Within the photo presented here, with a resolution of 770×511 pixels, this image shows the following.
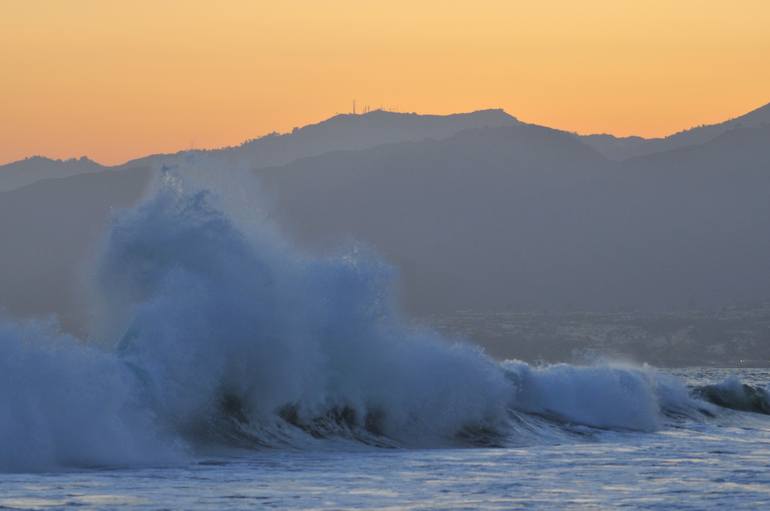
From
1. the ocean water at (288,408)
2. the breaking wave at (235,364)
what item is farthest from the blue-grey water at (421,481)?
the breaking wave at (235,364)

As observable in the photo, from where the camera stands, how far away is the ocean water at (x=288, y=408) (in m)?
28.8

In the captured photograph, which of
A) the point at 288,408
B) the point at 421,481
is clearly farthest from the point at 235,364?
the point at 421,481

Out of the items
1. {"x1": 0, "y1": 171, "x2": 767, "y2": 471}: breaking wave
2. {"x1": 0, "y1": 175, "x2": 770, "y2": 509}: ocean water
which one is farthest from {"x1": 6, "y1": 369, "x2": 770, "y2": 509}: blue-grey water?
{"x1": 0, "y1": 171, "x2": 767, "y2": 471}: breaking wave

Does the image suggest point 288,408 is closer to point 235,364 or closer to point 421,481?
point 235,364

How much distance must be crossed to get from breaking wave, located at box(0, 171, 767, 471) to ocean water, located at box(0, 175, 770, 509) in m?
0.05

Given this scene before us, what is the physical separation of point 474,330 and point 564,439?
154 m

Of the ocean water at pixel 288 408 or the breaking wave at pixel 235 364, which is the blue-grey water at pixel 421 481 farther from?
the breaking wave at pixel 235 364

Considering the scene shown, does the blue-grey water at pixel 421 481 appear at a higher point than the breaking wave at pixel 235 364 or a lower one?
lower

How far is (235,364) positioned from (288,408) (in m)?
1.59

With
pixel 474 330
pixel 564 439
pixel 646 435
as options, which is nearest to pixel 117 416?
pixel 564 439

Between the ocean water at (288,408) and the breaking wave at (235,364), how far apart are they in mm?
50

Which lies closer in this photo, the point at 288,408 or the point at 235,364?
the point at 235,364

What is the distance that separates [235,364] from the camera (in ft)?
128

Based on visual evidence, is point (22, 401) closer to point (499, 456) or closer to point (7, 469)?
point (7, 469)
